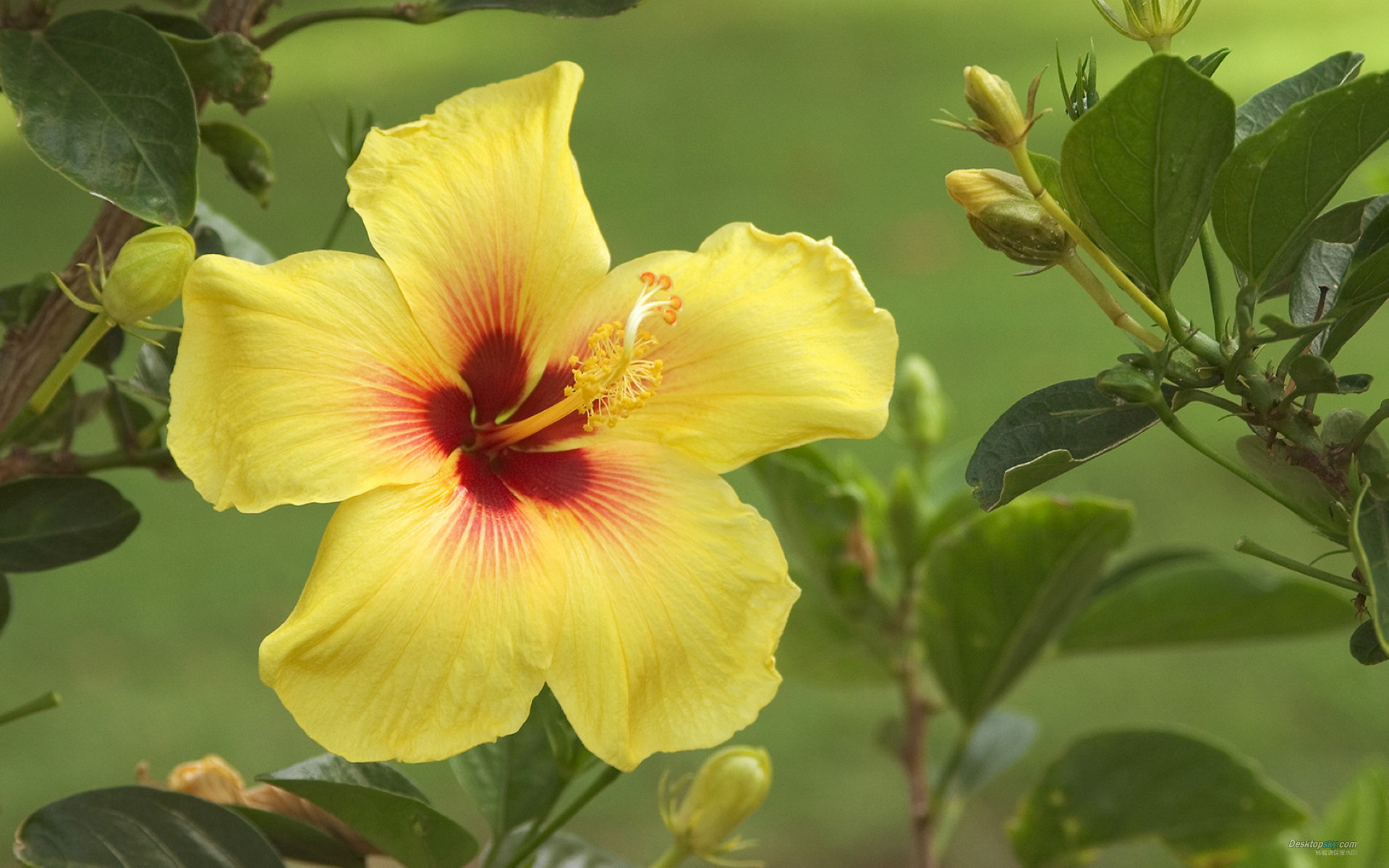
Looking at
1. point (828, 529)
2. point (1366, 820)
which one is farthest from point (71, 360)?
point (1366, 820)

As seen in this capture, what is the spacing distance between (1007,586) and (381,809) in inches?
22.1

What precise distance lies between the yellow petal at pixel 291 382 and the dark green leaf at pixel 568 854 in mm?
344

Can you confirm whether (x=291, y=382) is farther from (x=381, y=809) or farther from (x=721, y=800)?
(x=721, y=800)

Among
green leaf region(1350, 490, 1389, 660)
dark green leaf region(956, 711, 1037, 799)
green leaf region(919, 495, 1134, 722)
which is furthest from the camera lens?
dark green leaf region(956, 711, 1037, 799)

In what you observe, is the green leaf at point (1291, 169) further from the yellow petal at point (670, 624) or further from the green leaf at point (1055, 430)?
the yellow petal at point (670, 624)

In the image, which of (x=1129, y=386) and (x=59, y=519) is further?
(x=59, y=519)

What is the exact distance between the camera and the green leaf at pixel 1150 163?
522 millimetres

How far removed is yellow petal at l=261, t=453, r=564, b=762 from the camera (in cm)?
57

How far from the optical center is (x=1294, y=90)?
0.65m

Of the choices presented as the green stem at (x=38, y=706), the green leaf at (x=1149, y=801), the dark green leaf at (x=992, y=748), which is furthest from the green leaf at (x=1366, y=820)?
the green stem at (x=38, y=706)

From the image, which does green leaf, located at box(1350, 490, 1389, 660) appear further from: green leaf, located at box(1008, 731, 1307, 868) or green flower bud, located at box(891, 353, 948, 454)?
green flower bud, located at box(891, 353, 948, 454)

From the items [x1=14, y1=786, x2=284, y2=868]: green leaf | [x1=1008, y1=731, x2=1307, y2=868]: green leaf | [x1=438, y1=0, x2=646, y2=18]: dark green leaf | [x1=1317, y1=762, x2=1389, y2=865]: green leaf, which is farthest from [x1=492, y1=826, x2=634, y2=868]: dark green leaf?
[x1=1317, y1=762, x2=1389, y2=865]: green leaf

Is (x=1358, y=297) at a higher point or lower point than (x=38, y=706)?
higher

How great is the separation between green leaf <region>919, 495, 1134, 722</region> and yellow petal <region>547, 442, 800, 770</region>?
381 millimetres
